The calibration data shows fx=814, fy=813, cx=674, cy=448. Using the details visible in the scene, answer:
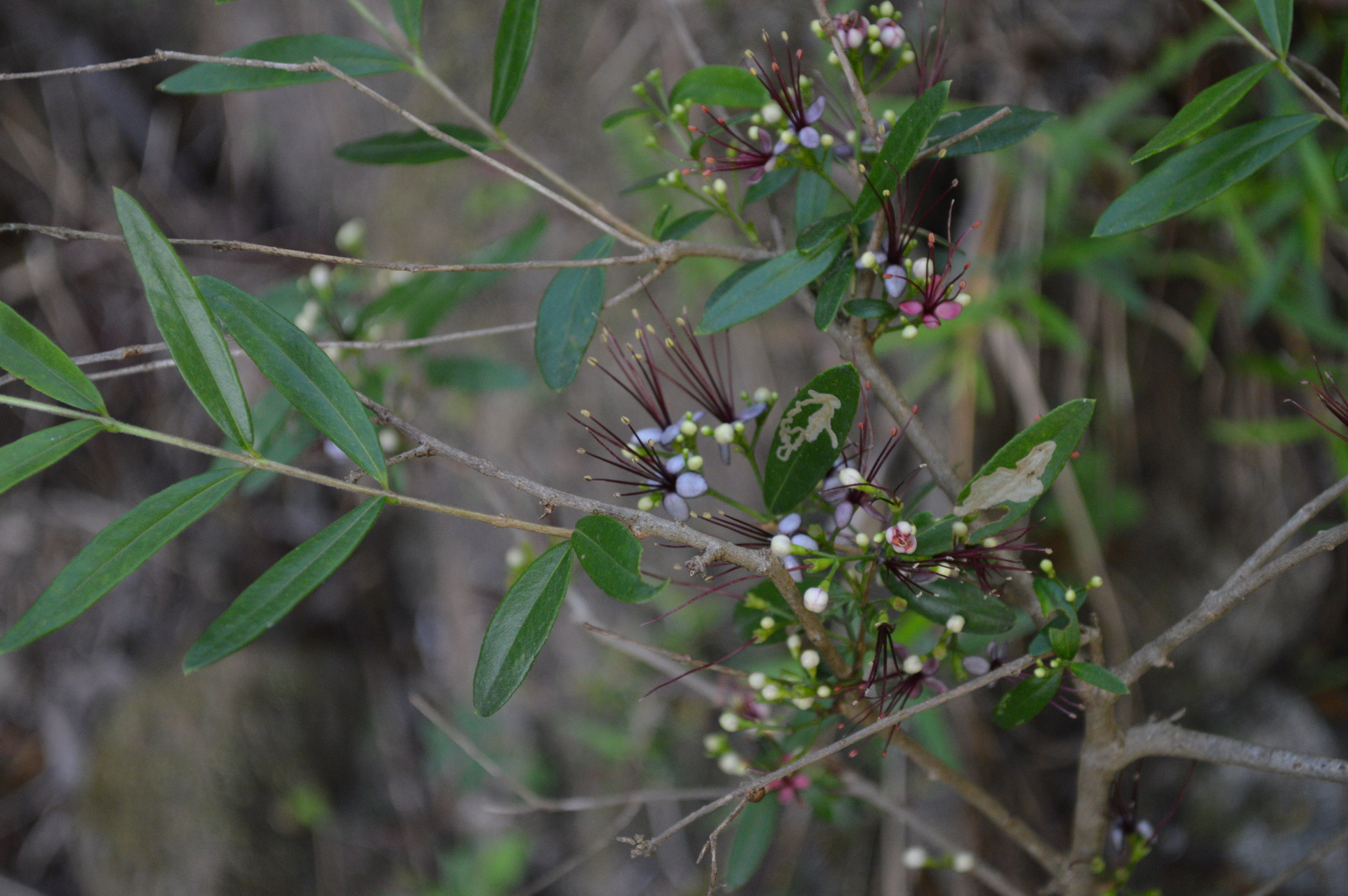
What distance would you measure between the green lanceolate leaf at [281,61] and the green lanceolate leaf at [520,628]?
55 cm

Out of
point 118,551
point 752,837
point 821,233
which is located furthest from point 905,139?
point 752,837

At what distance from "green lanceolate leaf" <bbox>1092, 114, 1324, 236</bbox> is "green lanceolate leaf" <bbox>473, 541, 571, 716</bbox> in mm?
546

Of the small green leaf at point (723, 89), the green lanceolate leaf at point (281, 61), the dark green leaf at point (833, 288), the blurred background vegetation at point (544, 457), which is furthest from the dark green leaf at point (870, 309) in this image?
the blurred background vegetation at point (544, 457)

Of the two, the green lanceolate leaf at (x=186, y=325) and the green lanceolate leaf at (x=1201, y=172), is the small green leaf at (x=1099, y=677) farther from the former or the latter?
the green lanceolate leaf at (x=186, y=325)

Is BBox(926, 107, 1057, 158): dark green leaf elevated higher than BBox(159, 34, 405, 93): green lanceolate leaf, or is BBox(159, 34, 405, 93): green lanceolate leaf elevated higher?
BBox(159, 34, 405, 93): green lanceolate leaf

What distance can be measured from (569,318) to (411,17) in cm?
39

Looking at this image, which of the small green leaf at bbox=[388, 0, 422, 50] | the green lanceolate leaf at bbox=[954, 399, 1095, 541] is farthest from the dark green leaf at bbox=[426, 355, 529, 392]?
the green lanceolate leaf at bbox=[954, 399, 1095, 541]

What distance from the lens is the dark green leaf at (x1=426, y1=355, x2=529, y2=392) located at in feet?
4.62

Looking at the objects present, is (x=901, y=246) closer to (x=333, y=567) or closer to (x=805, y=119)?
(x=805, y=119)

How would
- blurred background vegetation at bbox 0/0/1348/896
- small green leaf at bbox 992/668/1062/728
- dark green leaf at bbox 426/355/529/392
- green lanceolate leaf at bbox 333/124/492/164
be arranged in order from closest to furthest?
1. small green leaf at bbox 992/668/1062/728
2. green lanceolate leaf at bbox 333/124/492/164
3. dark green leaf at bbox 426/355/529/392
4. blurred background vegetation at bbox 0/0/1348/896

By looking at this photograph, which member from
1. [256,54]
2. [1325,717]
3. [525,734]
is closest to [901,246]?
[256,54]

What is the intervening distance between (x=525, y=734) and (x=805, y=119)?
1.86m

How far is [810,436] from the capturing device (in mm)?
673

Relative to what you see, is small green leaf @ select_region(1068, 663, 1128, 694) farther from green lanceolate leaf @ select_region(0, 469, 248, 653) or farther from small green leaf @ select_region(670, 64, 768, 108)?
green lanceolate leaf @ select_region(0, 469, 248, 653)
